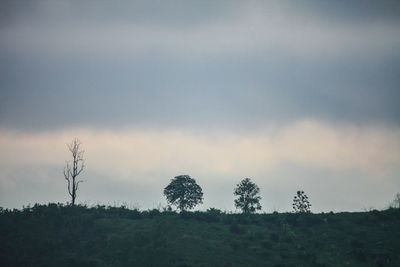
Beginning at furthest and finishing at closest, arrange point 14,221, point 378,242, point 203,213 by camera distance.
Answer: point 203,213, point 14,221, point 378,242

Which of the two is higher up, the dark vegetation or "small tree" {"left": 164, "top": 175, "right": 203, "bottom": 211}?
Result: "small tree" {"left": 164, "top": 175, "right": 203, "bottom": 211}

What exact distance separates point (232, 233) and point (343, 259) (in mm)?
13378

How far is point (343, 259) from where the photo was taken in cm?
5603

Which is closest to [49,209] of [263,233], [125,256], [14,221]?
[14,221]

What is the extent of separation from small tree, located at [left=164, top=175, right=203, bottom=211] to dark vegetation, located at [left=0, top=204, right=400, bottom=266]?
58.0 ft

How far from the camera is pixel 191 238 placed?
61125mm

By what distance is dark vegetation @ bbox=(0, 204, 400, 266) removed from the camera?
55906 mm

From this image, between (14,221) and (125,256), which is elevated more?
(14,221)

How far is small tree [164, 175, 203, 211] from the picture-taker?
88.9m

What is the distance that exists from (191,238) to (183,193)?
28313 mm

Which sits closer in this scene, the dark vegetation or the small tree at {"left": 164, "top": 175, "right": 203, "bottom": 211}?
the dark vegetation

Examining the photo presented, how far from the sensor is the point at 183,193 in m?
89.3

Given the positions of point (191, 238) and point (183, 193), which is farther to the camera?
point (183, 193)

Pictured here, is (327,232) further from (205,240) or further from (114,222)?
(114,222)
